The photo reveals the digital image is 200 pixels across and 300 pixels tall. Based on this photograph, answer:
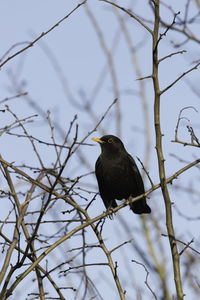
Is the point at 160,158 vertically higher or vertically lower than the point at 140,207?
lower

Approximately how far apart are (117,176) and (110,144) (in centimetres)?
57

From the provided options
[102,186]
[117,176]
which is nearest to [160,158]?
[117,176]

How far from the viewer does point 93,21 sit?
8078 millimetres

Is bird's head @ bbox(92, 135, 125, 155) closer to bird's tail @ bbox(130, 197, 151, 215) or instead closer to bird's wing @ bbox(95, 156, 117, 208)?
bird's wing @ bbox(95, 156, 117, 208)

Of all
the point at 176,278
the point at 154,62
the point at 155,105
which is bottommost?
the point at 176,278

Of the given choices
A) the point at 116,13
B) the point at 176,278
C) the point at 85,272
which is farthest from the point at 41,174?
the point at 116,13

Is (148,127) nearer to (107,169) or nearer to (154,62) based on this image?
(107,169)

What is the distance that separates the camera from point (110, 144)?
714 cm

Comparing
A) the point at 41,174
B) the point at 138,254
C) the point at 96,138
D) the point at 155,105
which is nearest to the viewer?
the point at 155,105

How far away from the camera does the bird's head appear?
278 inches

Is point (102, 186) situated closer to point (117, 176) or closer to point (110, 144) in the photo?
point (117, 176)

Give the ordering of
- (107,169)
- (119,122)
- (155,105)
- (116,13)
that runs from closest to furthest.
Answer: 1. (155,105)
2. (107,169)
3. (119,122)
4. (116,13)

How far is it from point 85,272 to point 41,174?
0.94 m

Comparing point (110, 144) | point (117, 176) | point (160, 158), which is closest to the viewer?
point (160, 158)
